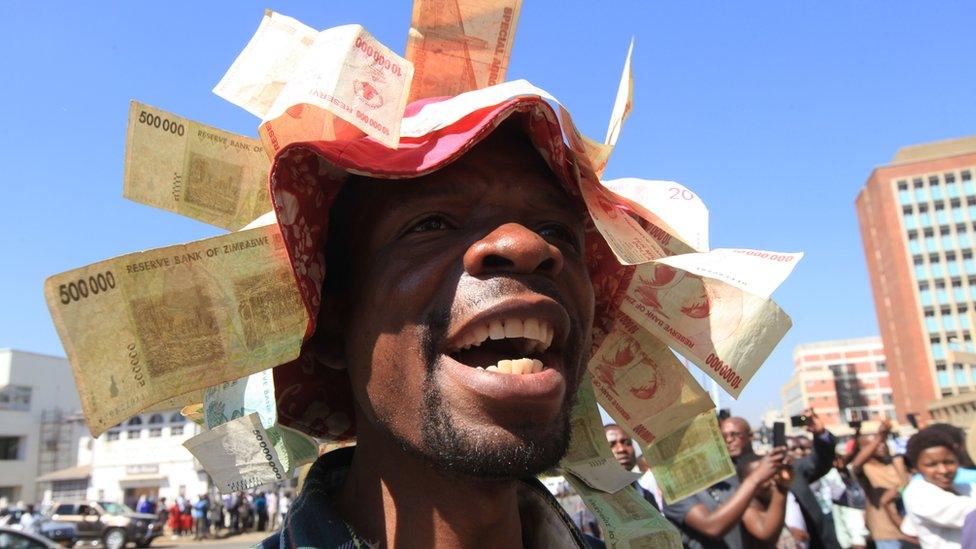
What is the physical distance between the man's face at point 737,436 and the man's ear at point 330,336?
4450mm

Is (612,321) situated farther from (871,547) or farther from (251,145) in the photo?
(871,547)

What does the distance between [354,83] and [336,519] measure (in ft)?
2.92

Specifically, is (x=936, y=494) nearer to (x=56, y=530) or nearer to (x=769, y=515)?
(x=769, y=515)

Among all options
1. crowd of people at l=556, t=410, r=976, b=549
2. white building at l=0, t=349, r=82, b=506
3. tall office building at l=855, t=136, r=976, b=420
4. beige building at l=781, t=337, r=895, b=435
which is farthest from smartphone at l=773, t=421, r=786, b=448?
beige building at l=781, t=337, r=895, b=435

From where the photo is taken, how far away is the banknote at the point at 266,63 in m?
1.54

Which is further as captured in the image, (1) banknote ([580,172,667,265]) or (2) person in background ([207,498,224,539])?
(2) person in background ([207,498,224,539])

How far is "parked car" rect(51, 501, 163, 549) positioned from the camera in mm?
21656

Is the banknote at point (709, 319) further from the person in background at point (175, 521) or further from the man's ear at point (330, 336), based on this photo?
the person in background at point (175, 521)

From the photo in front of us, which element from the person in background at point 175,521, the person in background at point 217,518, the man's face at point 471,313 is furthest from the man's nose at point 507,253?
the person in background at point 175,521

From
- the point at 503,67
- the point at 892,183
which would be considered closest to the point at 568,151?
the point at 503,67

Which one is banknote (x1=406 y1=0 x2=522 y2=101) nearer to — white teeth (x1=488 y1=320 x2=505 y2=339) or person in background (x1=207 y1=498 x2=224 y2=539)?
white teeth (x1=488 y1=320 x2=505 y2=339)

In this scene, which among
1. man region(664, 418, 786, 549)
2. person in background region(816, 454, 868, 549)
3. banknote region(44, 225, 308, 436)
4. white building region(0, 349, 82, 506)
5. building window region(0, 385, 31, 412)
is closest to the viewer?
banknote region(44, 225, 308, 436)

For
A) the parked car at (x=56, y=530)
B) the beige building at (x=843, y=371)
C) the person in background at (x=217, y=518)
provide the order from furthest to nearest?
the beige building at (x=843, y=371) → the person in background at (x=217, y=518) → the parked car at (x=56, y=530)

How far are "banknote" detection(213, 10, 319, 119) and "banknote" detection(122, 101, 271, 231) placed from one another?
0.35 ft
